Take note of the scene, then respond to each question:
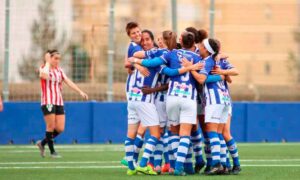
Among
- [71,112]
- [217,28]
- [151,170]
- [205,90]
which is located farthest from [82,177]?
[217,28]

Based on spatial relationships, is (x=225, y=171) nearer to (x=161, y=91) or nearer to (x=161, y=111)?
(x=161, y=111)

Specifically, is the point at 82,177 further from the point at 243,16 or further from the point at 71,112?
the point at 243,16

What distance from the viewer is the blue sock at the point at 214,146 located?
685 inches

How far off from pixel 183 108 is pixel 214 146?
0.73m

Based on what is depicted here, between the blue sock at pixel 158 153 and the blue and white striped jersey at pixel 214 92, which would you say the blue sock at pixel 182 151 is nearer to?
the blue and white striped jersey at pixel 214 92

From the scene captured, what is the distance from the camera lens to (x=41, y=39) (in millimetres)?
27609

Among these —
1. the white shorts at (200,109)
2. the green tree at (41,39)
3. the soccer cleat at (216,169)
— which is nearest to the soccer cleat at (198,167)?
the soccer cleat at (216,169)

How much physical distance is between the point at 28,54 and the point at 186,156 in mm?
10460

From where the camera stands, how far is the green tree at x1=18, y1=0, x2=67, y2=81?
1079 inches

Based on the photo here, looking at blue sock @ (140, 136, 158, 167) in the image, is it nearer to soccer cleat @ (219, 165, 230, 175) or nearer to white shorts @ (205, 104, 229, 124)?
white shorts @ (205, 104, 229, 124)

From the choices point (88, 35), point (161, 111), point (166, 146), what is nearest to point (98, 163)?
point (166, 146)

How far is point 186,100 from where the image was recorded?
56.5 feet

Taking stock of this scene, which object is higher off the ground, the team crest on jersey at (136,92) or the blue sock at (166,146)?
the team crest on jersey at (136,92)

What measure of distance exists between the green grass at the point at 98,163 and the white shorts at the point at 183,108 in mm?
849
